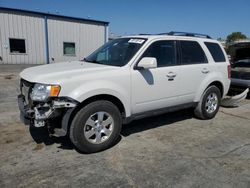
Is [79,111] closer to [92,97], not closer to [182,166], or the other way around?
[92,97]

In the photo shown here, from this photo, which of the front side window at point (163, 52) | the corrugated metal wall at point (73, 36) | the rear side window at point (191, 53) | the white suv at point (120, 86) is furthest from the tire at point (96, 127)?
the corrugated metal wall at point (73, 36)

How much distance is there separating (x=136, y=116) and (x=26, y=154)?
1.91 metres

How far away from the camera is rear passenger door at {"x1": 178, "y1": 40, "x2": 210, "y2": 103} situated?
506cm

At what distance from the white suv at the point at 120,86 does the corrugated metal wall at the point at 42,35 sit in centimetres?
1468

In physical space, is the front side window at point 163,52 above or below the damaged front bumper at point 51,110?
above

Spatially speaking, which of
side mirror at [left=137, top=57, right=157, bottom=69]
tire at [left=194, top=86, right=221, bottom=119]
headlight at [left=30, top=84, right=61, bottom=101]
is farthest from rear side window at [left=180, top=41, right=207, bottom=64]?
headlight at [left=30, top=84, right=61, bottom=101]

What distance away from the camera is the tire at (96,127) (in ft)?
12.1

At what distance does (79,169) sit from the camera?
3.43 metres

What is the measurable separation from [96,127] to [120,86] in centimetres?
76

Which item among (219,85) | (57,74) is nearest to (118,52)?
(57,74)

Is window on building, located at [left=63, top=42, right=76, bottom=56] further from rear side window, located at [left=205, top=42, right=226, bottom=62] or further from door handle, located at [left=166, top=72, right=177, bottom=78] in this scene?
door handle, located at [left=166, top=72, right=177, bottom=78]

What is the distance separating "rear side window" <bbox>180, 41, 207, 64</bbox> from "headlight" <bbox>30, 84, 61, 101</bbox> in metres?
2.72

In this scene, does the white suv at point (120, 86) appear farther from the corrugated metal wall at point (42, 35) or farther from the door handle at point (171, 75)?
the corrugated metal wall at point (42, 35)

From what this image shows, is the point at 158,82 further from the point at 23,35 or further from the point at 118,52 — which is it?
the point at 23,35
